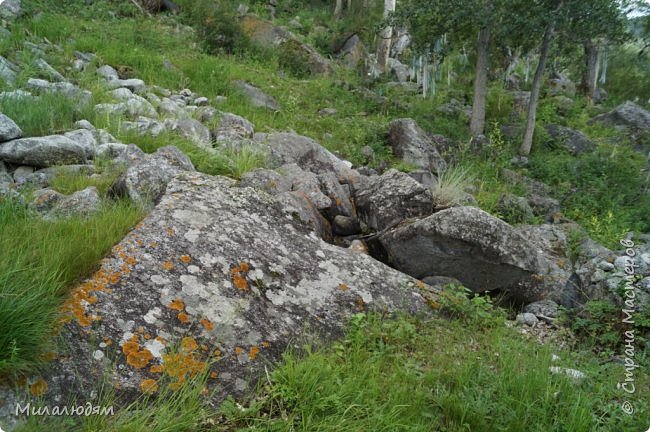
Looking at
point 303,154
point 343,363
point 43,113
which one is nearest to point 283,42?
point 303,154

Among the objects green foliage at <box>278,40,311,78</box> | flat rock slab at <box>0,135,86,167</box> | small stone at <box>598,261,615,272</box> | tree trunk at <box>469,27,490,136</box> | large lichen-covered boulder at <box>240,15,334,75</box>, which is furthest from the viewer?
large lichen-covered boulder at <box>240,15,334,75</box>

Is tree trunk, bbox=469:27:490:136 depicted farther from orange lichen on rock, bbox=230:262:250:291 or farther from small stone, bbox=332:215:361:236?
orange lichen on rock, bbox=230:262:250:291

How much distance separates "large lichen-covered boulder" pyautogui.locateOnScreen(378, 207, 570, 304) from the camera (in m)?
4.18

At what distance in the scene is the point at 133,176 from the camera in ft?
11.8

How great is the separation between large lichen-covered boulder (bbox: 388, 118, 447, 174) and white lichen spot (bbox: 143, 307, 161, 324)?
282 inches

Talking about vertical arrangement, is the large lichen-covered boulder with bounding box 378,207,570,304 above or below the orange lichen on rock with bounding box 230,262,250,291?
below

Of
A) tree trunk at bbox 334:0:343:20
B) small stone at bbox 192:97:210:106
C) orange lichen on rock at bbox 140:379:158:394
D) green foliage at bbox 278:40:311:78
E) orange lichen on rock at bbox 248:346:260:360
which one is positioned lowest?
orange lichen on rock at bbox 248:346:260:360

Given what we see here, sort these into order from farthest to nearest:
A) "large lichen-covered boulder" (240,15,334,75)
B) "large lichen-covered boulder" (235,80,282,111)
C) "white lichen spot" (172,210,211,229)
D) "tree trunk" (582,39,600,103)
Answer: "tree trunk" (582,39,600,103), "large lichen-covered boulder" (240,15,334,75), "large lichen-covered boulder" (235,80,282,111), "white lichen spot" (172,210,211,229)

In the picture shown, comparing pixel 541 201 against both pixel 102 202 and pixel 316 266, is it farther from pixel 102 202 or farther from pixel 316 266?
pixel 102 202

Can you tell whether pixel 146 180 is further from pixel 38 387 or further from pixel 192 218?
pixel 38 387

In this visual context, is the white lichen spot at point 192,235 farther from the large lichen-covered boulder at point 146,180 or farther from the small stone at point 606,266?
the small stone at point 606,266

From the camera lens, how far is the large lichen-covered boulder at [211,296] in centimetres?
207

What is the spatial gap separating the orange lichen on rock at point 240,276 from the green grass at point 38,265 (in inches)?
29.5

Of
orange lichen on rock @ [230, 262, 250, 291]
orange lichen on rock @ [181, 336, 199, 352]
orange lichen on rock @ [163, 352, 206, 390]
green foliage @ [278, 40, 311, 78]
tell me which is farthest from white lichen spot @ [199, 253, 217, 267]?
green foliage @ [278, 40, 311, 78]
